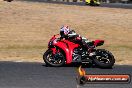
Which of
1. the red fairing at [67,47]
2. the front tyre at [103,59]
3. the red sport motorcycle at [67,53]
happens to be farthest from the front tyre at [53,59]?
the front tyre at [103,59]

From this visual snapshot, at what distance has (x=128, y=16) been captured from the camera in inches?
1436

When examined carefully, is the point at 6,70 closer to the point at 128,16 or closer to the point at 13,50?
the point at 13,50

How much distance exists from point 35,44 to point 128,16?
13.7 m

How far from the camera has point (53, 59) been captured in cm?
1562

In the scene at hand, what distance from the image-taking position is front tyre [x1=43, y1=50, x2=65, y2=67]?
15.6 metres

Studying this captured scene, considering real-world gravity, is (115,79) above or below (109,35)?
above

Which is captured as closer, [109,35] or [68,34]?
[68,34]

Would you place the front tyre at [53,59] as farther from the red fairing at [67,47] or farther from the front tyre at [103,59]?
the front tyre at [103,59]

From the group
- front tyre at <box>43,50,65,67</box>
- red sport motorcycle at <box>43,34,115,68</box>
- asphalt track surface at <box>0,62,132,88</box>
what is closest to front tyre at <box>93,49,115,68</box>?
red sport motorcycle at <box>43,34,115,68</box>

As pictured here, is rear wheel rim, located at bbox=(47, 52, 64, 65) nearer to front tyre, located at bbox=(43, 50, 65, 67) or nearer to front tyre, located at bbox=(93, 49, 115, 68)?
front tyre, located at bbox=(43, 50, 65, 67)

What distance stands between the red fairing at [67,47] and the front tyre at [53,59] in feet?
0.56

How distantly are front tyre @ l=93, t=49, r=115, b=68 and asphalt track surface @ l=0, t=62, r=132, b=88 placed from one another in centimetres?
18

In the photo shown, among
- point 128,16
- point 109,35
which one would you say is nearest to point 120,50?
point 109,35

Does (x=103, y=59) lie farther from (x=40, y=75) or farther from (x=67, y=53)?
(x=40, y=75)
